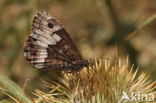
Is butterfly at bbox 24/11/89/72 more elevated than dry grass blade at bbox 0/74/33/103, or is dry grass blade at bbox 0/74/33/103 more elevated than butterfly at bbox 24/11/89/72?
butterfly at bbox 24/11/89/72

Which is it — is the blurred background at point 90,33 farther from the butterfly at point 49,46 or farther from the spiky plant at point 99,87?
the spiky plant at point 99,87

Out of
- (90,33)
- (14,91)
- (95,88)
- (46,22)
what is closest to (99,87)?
(95,88)

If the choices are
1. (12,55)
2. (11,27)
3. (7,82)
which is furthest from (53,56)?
(11,27)

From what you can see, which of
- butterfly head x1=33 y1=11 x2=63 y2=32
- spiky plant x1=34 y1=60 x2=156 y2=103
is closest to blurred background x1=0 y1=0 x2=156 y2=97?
butterfly head x1=33 y1=11 x2=63 y2=32

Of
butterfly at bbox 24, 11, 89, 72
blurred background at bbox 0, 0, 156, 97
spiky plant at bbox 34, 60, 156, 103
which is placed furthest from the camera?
blurred background at bbox 0, 0, 156, 97

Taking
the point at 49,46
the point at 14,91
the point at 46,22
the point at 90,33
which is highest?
the point at 90,33

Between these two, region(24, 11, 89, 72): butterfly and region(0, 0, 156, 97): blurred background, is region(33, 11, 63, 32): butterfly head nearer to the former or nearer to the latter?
region(24, 11, 89, 72): butterfly

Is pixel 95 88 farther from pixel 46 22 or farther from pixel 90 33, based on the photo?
pixel 90 33
